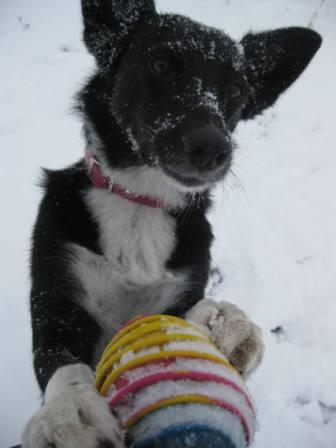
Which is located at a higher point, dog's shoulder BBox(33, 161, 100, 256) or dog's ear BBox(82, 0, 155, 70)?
dog's ear BBox(82, 0, 155, 70)

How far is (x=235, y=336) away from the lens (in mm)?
1603

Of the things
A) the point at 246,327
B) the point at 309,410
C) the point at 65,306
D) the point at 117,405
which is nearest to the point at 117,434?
the point at 117,405

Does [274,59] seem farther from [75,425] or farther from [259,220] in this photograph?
[75,425]

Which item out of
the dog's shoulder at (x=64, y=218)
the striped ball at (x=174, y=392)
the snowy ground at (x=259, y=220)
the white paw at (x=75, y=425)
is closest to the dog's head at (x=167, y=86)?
the dog's shoulder at (x=64, y=218)

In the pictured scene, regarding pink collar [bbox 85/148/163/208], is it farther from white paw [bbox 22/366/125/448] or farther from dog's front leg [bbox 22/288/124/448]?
white paw [bbox 22/366/125/448]

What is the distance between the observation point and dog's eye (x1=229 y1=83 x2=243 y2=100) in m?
2.19

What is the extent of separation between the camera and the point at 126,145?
6.84ft

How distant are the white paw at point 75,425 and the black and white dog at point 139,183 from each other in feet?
1.60

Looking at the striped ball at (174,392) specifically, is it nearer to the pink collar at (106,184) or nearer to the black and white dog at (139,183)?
the black and white dog at (139,183)

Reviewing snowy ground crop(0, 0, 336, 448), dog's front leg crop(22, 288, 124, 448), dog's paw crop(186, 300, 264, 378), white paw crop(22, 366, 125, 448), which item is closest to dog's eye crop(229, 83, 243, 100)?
snowy ground crop(0, 0, 336, 448)

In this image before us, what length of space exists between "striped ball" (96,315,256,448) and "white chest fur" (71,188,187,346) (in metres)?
0.83

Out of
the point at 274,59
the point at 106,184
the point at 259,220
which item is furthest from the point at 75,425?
the point at 259,220

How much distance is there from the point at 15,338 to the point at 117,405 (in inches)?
77.3

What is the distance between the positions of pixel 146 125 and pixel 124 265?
0.68 meters
